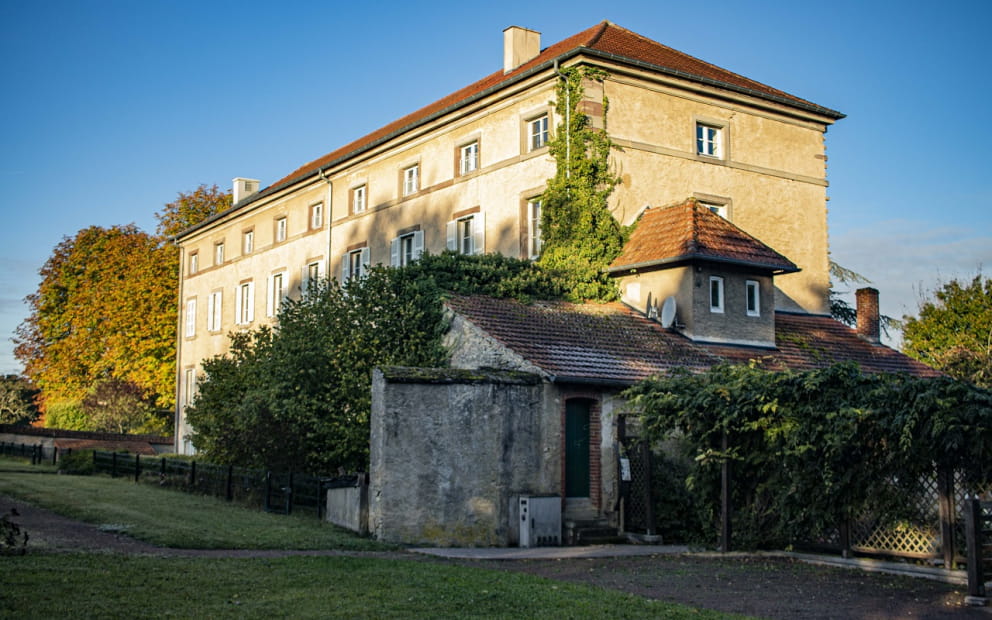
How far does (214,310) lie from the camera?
44156 mm

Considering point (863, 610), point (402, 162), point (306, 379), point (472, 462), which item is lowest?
point (863, 610)

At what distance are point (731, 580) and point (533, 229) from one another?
15.1 metres

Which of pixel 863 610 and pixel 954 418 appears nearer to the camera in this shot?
pixel 863 610

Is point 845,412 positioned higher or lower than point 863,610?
higher

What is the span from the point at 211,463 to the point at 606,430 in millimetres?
10298

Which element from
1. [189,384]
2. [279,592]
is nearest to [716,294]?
[279,592]

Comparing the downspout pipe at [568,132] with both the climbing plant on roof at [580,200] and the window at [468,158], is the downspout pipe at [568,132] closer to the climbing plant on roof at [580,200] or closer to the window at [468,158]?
the climbing plant on roof at [580,200]

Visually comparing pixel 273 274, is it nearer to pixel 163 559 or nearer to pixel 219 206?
pixel 219 206

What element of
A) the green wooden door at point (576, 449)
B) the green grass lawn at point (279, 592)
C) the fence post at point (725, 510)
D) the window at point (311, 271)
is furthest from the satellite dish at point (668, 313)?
the window at point (311, 271)

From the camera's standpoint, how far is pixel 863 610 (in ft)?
32.9

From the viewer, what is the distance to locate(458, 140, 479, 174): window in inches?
1112

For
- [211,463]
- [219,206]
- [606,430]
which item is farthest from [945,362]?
[219,206]

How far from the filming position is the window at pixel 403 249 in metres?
30.8

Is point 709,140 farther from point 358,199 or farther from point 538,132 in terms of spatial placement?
point 358,199
